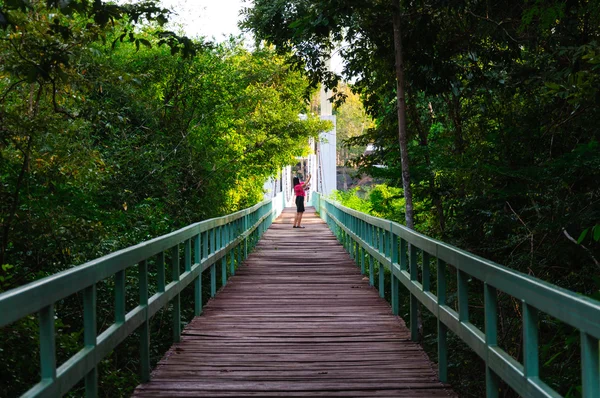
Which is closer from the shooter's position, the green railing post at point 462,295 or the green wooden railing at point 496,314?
the green wooden railing at point 496,314

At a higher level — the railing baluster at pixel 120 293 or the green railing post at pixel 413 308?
the railing baluster at pixel 120 293

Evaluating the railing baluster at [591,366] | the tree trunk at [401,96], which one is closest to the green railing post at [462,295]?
the railing baluster at [591,366]

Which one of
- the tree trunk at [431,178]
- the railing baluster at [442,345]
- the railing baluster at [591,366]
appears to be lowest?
the railing baluster at [442,345]

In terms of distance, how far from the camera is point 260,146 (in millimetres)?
24156

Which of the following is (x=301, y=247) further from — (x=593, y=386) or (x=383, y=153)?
(x=593, y=386)

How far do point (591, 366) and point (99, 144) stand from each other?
1176 cm

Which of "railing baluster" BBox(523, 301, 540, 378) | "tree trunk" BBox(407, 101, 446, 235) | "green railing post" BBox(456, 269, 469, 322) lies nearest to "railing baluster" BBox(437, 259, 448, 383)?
"green railing post" BBox(456, 269, 469, 322)

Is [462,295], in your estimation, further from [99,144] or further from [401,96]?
[99,144]

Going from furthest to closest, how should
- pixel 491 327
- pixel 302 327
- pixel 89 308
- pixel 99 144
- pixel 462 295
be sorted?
pixel 99 144
pixel 302 327
pixel 462 295
pixel 491 327
pixel 89 308

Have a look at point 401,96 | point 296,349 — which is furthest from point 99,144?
point 296,349

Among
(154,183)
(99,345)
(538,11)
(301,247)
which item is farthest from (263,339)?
(301,247)

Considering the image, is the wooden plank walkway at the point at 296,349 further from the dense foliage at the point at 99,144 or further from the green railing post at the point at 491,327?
the dense foliage at the point at 99,144

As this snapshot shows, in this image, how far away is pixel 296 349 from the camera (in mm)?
6430

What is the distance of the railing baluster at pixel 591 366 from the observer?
255 centimetres
